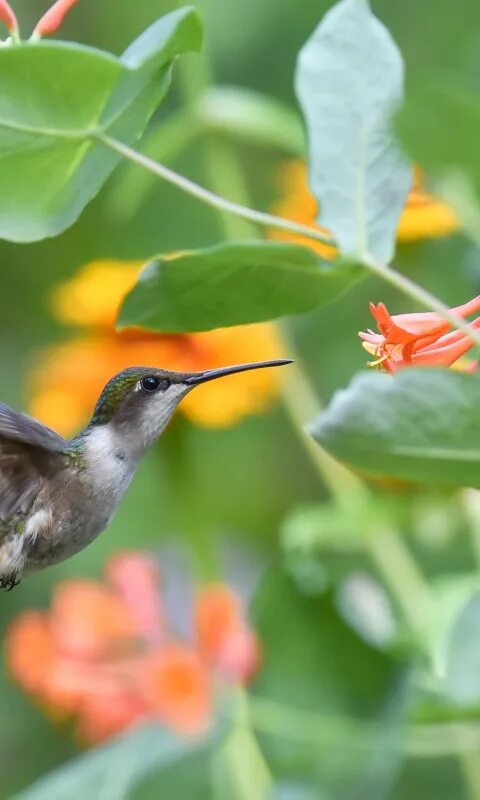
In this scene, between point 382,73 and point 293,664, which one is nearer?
point 382,73

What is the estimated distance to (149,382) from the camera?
0.92m

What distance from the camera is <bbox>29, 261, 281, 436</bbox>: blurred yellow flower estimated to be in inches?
52.4

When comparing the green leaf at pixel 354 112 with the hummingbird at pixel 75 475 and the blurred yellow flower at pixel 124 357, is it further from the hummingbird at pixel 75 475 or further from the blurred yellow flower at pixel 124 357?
the blurred yellow flower at pixel 124 357

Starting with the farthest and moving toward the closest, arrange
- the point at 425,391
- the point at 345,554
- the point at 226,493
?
1. the point at 226,493
2. the point at 345,554
3. the point at 425,391

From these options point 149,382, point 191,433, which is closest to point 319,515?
point 191,433

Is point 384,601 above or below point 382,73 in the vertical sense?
below

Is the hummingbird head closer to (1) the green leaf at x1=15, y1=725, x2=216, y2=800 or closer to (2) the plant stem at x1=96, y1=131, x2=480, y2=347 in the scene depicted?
(2) the plant stem at x1=96, y1=131, x2=480, y2=347

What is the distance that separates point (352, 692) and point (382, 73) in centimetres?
75

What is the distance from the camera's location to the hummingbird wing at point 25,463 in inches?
33.7

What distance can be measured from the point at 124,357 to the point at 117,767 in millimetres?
432

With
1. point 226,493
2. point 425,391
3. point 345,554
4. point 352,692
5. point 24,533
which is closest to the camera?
point 425,391

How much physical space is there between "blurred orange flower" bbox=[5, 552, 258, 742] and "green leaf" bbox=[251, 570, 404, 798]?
0.11 ft

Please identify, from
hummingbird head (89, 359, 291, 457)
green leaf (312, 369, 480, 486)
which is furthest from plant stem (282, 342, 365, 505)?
green leaf (312, 369, 480, 486)

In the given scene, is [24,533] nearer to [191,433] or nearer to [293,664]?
[293,664]
